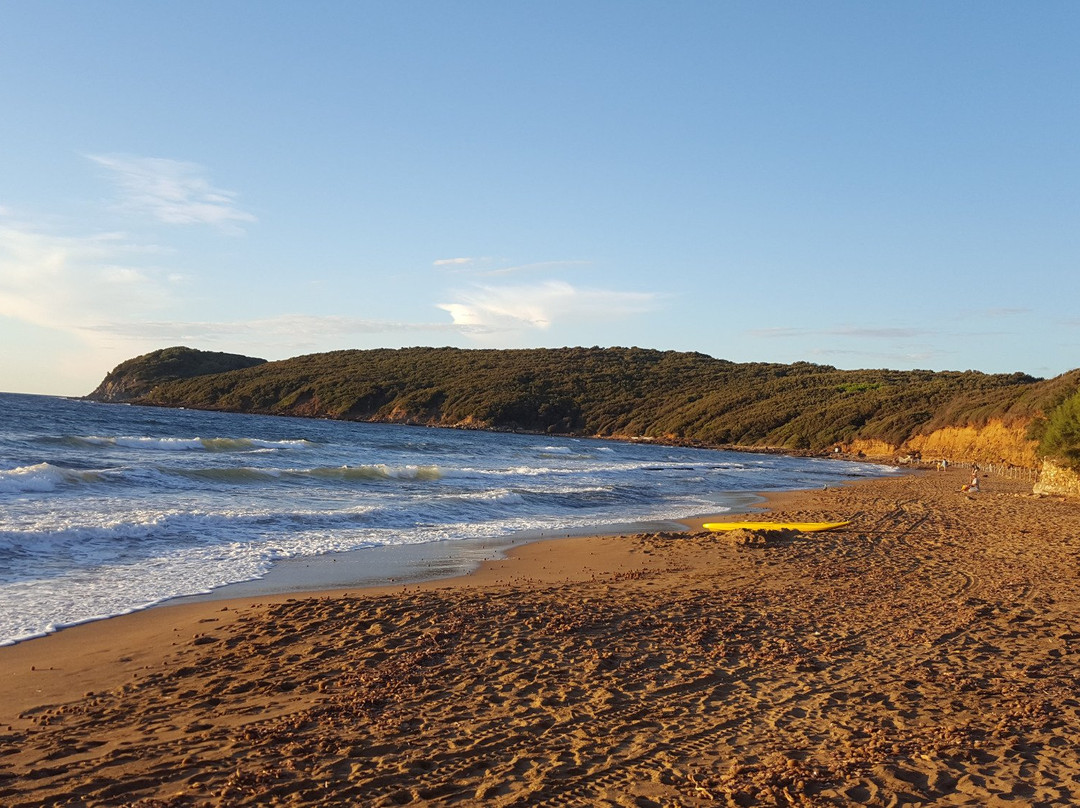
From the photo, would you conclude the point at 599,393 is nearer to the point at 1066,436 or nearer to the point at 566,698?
the point at 1066,436

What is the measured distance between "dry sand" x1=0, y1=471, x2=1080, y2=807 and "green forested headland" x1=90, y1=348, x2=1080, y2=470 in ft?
167

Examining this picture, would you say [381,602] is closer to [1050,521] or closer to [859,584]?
[859,584]

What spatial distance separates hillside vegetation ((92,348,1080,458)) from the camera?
253ft

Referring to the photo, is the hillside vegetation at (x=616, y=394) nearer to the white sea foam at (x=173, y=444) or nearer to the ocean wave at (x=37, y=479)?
the white sea foam at (x=173, y=444)

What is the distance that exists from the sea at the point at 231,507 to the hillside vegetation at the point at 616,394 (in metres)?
39.9

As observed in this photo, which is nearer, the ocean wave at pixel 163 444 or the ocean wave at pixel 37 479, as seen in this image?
the ocean wave at pixel 37 479

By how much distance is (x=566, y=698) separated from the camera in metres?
6.04

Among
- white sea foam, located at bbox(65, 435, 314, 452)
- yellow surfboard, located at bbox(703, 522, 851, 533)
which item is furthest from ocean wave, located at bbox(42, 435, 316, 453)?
yellow surfboard, located at bbox(703, 522, 851, 533)

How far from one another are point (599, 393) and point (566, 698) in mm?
104948

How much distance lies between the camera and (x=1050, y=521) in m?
18.3

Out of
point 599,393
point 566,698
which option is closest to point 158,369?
point 599,393

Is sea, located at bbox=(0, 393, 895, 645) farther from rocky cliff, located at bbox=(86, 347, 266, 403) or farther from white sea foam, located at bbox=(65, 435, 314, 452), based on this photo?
rocky cliff, located at bbox=(86, 347, 266, 403)

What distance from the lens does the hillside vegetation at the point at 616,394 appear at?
77.1m

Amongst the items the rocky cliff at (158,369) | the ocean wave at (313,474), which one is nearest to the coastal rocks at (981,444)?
the ocean wave at (313,474)
